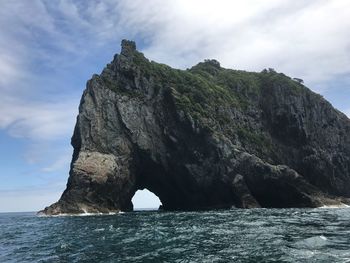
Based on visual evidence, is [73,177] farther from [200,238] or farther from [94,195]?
[200,238]

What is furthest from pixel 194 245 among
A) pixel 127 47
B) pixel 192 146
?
pixel 127 47

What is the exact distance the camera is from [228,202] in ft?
327

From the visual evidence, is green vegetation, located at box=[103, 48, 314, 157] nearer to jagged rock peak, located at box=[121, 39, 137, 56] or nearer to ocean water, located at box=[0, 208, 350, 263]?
jagged rock peak, located at box=[121, 39, 137, 56]

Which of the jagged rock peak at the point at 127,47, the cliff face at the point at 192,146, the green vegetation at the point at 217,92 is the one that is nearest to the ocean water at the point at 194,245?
the cliff face at the point at 192,146

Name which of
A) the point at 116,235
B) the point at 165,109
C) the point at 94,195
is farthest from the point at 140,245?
the point at 165,109

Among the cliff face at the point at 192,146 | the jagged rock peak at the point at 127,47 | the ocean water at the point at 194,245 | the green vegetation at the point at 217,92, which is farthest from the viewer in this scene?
the jagged rock peak at the point at 127,47

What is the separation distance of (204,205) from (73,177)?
30740mm

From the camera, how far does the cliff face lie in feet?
314

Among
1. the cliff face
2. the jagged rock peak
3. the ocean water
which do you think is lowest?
the ocean water

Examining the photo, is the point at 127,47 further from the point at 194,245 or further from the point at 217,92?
the point at 194,245

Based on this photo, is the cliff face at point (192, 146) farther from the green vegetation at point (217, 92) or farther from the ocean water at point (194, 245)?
the ocean water at point (194, 245)

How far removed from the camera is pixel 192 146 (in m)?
102

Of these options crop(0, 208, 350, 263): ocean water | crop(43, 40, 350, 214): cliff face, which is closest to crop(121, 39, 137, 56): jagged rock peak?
crop(43, 40, 350, 214): cliff face

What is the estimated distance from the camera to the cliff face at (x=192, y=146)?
95669 millimetres
